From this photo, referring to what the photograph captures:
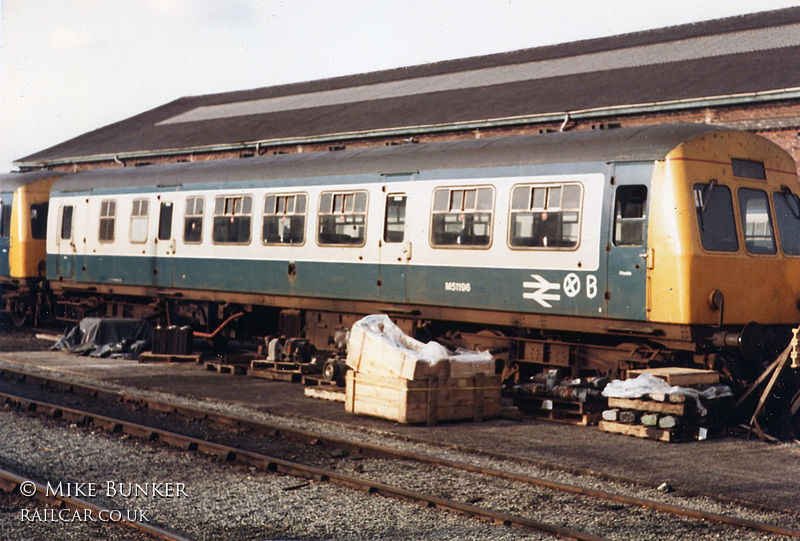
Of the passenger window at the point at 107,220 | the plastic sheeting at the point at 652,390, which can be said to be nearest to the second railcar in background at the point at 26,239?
the passenger window at the point at 107,220

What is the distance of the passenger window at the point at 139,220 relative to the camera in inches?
782

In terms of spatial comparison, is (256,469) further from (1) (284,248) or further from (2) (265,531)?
(1) (284,248)

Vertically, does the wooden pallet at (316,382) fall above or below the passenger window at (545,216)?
below

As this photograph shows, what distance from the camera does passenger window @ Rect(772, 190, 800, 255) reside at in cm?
1260

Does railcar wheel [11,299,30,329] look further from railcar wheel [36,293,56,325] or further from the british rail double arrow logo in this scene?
the british rail double arrow logo

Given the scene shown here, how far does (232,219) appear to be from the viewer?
17.9 meters

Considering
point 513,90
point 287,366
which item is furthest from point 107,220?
point 513,90

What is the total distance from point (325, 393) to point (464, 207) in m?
3.39

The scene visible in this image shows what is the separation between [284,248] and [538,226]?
5.50m

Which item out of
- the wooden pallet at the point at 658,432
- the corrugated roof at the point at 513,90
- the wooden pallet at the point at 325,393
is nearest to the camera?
the wooden pallet at the point at 658,432

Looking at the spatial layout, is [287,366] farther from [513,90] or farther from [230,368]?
[513,90]

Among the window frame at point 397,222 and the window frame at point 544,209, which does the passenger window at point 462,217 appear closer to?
the window frame at point 544,209

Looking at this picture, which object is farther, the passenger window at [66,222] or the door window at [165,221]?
the passenger window at [66,222]

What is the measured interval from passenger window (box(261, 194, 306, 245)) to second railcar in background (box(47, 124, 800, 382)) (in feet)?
0.10
